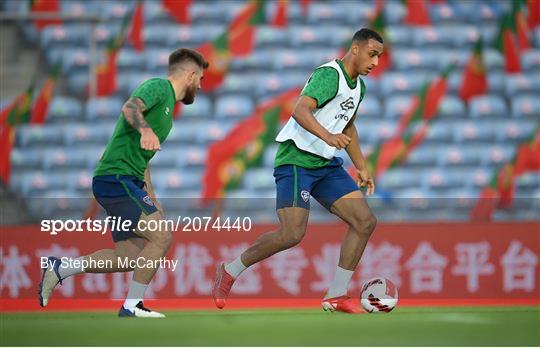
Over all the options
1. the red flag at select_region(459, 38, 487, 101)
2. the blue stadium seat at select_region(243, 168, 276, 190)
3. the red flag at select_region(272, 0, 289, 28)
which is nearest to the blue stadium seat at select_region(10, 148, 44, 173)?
the blue stadium seat at select_region(243, 168, 276, 190)

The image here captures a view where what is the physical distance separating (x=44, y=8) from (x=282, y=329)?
22.2ft

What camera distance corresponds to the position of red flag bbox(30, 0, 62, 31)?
12.5 m

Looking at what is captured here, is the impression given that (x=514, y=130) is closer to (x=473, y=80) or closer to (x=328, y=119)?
(x=473, y=80)

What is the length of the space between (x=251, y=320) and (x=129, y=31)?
560 cm

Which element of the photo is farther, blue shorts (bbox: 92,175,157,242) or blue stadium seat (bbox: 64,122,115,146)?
blue stadium seat (bbox: 64,122,115,146)

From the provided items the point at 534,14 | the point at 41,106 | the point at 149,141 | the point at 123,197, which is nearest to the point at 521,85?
A: the point at 534,14

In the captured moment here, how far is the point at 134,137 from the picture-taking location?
21.1ft

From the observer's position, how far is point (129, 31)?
1238cm

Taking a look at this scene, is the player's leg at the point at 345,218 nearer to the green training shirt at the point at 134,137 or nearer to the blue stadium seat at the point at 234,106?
the green training shirt at the point at 134,137

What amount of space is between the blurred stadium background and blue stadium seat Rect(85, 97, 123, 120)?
0.02 meters

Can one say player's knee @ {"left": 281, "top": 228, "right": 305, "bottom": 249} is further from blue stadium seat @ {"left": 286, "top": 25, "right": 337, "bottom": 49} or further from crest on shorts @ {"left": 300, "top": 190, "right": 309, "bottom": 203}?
blue stadium seat @ {"left": 286, "top": 25, "right": 337, "bottom": 49}

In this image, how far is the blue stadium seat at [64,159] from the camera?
38.5 ft

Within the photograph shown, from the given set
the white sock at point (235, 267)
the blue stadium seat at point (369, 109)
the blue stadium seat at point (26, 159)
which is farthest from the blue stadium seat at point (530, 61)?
the white sock at point (235, 267)

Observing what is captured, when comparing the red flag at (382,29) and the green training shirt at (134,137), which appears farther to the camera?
the red flag at (382,29)
